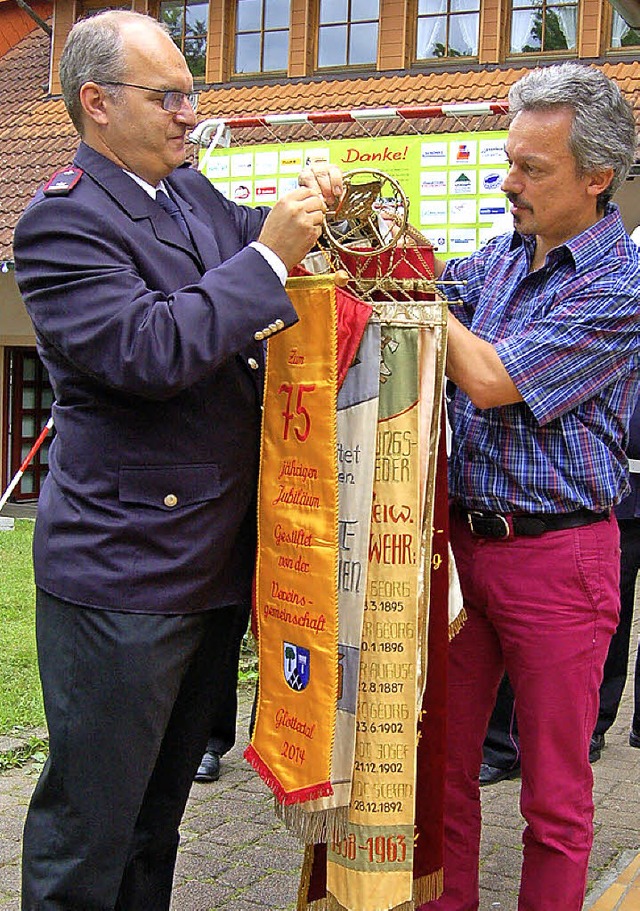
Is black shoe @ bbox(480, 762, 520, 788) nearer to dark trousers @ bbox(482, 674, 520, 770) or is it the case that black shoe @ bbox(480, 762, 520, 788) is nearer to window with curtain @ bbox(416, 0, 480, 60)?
dark trousers @ bbox(482, 674, 520, 770)

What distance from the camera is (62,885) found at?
2.29 m

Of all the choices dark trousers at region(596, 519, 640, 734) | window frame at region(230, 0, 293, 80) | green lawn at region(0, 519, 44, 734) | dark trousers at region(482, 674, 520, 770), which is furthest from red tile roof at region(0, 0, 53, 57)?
dark trousers at region(482, 674, 520, 770)

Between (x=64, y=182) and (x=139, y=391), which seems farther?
(x=64, y=182)

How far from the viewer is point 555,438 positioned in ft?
8.96

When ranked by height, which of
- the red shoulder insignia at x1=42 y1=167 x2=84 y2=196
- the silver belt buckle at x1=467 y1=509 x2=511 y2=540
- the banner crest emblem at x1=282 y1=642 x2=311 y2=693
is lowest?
the banner crest emblem at x1=282 y1=642 x2=311 y2=693

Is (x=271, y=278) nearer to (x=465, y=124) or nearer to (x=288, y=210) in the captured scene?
(x=288, y=210)

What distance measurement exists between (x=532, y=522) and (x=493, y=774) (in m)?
Result: 2.07

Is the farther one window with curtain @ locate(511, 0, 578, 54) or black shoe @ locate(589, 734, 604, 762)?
window with curtain @ locate(511, 0, 578, 54)

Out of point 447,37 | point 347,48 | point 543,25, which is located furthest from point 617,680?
point 347,48

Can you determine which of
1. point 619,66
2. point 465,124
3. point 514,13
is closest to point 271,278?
point 465,124

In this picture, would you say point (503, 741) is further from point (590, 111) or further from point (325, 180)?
point (325, 180)

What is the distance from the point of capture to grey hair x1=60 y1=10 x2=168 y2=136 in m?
2.26

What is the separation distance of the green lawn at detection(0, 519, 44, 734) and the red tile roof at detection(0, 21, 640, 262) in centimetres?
345

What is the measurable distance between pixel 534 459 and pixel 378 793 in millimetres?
849
